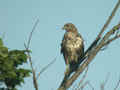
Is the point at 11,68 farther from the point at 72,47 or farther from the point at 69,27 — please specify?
the point at 69,27

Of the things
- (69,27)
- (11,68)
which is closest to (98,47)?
(11,68)

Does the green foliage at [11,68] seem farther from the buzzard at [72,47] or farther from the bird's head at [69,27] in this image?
the bird's head at [69,27]

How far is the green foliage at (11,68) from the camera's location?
154 inches

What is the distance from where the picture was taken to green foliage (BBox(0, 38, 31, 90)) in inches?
154

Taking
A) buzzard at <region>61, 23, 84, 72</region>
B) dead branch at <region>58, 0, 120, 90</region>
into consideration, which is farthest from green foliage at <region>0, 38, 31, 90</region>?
buzzard at <region>61, 23, 84, 72</region>

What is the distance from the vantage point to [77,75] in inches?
189

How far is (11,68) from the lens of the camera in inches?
157

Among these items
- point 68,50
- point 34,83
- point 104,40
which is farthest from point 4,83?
point 68,50

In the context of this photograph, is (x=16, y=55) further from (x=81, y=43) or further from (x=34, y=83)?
(x=81, y=43)

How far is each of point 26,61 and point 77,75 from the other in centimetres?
99

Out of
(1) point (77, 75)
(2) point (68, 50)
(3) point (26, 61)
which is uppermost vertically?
(3) point (26, 61)

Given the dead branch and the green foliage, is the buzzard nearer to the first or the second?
the dead branch

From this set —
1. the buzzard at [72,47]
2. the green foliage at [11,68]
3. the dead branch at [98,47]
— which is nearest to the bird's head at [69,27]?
the buzzard at [72,47]

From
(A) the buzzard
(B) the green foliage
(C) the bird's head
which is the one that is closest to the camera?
(B) the green foliage
